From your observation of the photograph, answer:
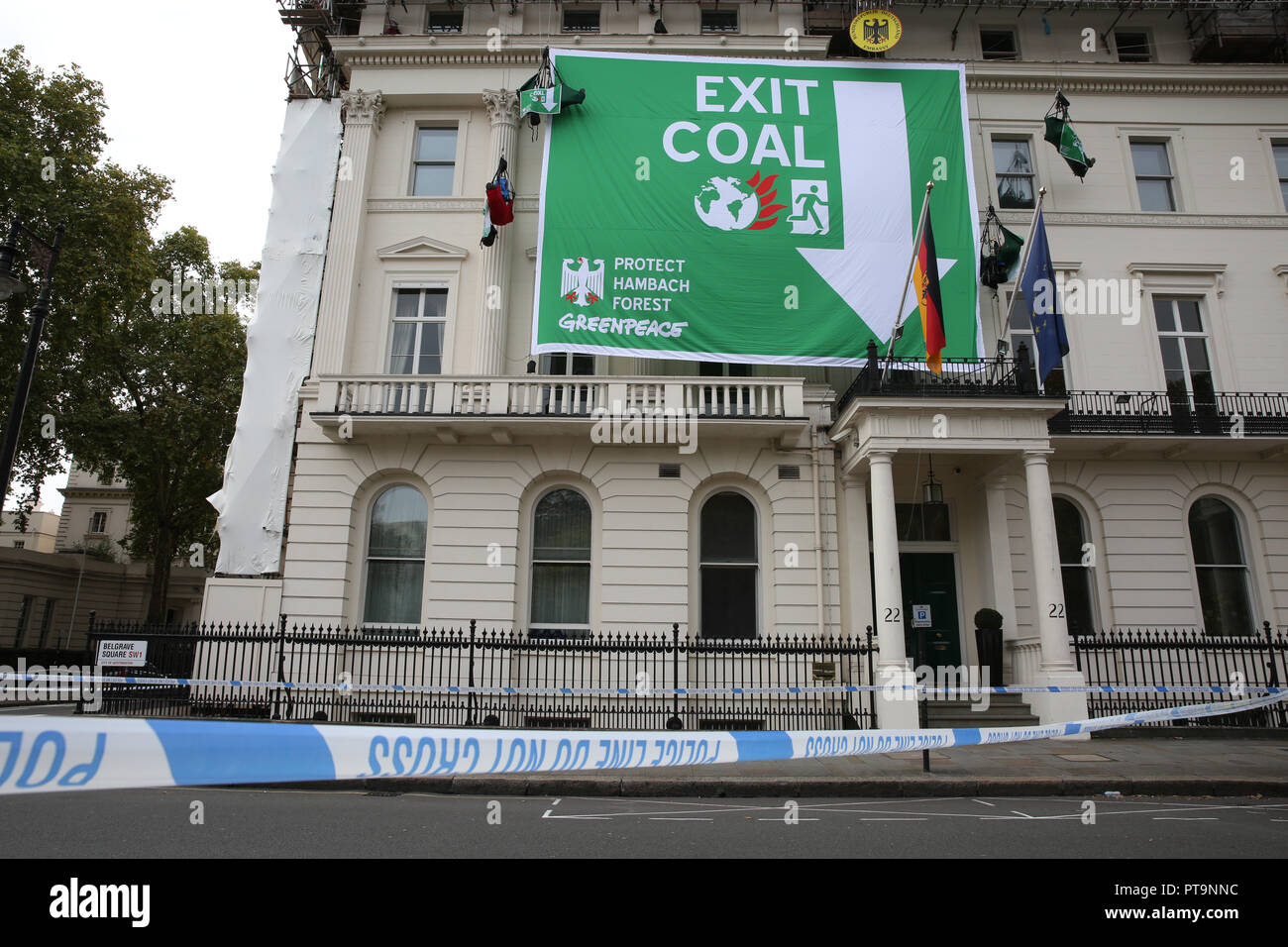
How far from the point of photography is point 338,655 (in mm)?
14445

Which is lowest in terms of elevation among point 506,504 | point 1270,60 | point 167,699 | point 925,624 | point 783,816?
point 783,816

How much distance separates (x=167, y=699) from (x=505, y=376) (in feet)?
27.3

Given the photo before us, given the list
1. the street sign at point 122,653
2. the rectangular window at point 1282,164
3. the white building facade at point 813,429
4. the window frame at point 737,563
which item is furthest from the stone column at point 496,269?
the rectangular window at point 1282,164

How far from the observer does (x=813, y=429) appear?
15.6 metres

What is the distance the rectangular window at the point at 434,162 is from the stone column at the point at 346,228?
104 centimetres

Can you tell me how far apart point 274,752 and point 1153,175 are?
21370mm

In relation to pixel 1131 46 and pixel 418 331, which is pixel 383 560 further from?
pixel 1131 46

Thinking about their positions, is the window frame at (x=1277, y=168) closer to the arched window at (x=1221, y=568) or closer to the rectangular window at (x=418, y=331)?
the arched window at (x=1221, y=568)

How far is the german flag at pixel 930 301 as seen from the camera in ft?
43.0

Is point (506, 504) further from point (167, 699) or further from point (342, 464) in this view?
point (167, 699)

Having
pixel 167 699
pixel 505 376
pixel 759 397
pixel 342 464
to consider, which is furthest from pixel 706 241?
pixel 167 699

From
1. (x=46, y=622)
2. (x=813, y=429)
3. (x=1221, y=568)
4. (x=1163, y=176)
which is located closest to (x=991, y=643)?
(x=813, y=429)

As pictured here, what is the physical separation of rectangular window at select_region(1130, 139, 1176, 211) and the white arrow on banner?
5.88 metres

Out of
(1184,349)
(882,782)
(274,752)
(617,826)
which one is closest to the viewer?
(274,752)
